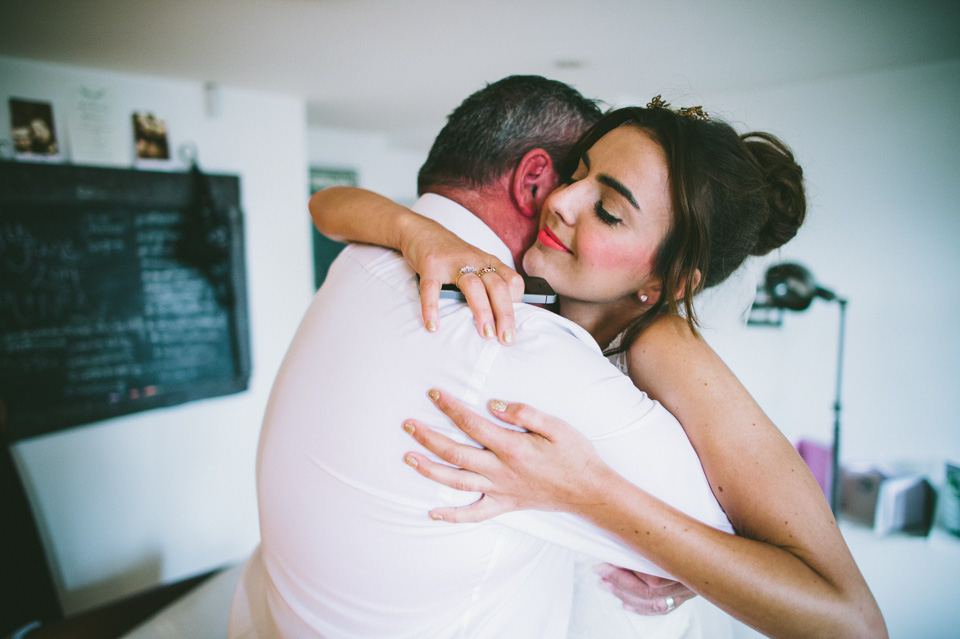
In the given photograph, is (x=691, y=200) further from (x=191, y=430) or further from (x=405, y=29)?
(x=191, y=430)

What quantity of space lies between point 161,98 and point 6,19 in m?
0.76

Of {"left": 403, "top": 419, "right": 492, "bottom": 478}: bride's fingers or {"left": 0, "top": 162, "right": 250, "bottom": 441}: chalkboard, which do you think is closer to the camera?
{"left": 403, "top": 419, "right": 492, "bottom": 478}: bride's fingers

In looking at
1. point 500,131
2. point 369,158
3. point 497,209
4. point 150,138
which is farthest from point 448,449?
point 369,158

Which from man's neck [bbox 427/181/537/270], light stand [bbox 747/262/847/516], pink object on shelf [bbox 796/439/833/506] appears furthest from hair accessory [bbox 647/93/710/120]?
pink object on shelf [bbox 796/439/833/506]

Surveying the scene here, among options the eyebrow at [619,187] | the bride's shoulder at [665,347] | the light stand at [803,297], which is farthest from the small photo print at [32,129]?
the light stand at [803,297]

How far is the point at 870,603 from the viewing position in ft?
2.33

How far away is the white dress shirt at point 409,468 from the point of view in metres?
0.66

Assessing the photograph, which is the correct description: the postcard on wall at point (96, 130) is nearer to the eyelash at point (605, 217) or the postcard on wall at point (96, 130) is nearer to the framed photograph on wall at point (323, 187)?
the framed photograph on wall at point (323, 187)

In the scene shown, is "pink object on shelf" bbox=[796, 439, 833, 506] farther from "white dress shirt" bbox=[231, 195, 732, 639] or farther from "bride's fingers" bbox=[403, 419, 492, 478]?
"bride's fingers" bbox=[403, 419, 492, 478]

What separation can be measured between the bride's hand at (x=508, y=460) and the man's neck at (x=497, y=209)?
497mm

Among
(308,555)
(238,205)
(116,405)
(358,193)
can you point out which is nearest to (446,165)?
(358,193)

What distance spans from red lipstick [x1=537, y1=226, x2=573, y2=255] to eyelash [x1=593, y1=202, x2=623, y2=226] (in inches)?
3.6

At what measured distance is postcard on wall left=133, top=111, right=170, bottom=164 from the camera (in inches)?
92.6

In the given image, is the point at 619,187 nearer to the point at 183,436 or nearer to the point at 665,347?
the point at 665,347
